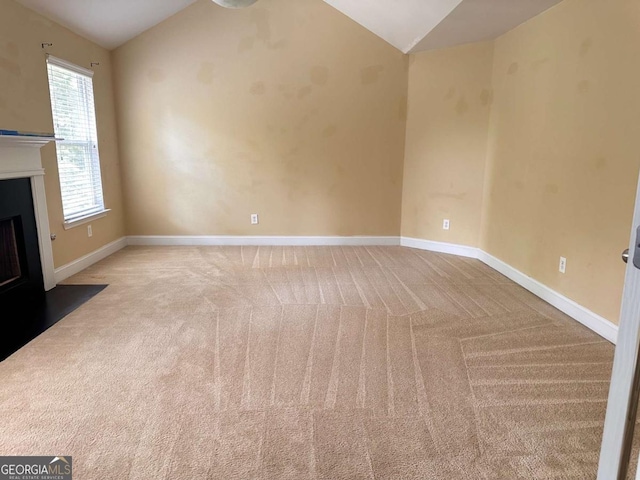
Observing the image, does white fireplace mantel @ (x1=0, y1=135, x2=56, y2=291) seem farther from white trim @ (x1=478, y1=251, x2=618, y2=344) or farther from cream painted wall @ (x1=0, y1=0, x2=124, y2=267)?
white trim @ (x1=478, y1=251, x2=618, y2=344)

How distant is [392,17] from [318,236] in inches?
101

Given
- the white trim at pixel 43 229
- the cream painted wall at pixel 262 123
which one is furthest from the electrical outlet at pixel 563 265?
the white trim at pixel 43 229

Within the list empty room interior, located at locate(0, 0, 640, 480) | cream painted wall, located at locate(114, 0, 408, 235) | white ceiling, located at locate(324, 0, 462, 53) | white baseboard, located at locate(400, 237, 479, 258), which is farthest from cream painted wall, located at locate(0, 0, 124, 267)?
white baseboard, located at locate(400, 237, 479, 258)

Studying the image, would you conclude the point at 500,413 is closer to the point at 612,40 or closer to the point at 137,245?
the point at 612,40

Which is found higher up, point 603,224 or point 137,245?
point 603,224

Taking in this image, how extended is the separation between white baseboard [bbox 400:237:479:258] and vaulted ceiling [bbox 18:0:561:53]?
86.5 inches

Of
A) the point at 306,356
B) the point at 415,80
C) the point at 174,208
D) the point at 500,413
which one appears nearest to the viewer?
the point at 500,413

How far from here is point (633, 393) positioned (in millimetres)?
791

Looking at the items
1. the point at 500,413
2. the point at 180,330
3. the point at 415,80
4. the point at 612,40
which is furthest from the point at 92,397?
the point at 415,80

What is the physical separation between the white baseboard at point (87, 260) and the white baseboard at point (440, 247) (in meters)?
3.48

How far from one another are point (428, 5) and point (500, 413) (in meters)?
3.25

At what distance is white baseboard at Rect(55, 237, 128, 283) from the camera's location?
388cm

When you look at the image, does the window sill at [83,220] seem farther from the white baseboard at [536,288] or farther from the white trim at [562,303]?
the white trim at [562,303]

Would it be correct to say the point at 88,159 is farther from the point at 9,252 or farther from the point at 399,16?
the point at 399,16
